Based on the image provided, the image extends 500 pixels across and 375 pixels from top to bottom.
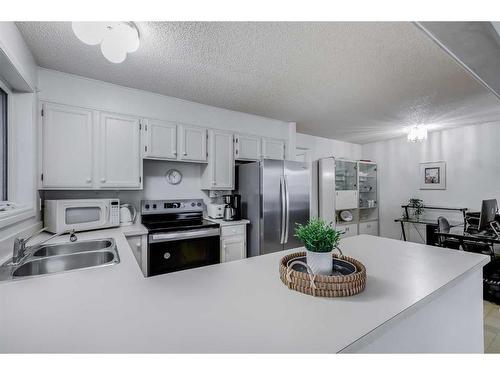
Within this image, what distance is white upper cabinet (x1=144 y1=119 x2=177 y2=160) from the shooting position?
2494mm

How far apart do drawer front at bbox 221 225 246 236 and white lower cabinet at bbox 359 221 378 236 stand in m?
2.97

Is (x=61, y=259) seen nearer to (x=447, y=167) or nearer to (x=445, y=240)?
(x=445, y=240)

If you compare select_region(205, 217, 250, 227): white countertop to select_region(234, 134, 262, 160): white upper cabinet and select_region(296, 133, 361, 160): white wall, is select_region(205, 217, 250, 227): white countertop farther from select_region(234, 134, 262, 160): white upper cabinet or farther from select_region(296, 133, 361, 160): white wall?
select_region(296, 133, 361, 160): white wall

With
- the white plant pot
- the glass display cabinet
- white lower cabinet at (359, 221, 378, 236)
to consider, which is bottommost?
white lower cabinet at (359, 221, 378, 236)

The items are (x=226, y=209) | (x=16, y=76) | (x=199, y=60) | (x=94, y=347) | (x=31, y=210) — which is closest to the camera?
(x=94, y=347)

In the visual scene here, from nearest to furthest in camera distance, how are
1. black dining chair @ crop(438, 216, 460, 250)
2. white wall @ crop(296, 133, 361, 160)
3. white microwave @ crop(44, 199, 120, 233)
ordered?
1. white microwave @ crop(44, 199, 120, 233)
2. black dining chair @ crop(438, 216, 460, 250)
3. white wall @ crop(296, 133, 361, 160)

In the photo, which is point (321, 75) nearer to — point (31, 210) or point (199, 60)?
point (199, 60)

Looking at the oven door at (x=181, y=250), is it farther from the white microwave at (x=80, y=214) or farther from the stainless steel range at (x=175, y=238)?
the white microwave at (x=80, y=214)

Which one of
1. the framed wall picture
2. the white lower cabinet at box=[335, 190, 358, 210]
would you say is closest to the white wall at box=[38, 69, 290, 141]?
the white lower cabinet at box=[335, 190, 358, 210]

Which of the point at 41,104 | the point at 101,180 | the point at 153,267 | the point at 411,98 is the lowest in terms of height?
the point at 153,267

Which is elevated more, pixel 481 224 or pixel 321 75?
pixel 321 75

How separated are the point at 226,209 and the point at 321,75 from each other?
1.76 m

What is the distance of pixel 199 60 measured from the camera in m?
1.91
